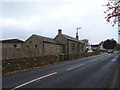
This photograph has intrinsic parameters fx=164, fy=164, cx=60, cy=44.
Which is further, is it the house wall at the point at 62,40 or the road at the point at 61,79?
the house wall at the point at 62,40

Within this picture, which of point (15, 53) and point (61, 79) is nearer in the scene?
point (61, 79)

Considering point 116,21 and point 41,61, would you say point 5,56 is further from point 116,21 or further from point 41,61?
point 116,21

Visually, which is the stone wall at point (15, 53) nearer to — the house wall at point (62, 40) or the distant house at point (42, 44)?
the distant house at point (42, 44)

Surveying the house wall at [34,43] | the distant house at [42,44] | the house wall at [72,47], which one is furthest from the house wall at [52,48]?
the house wall at [72,47]

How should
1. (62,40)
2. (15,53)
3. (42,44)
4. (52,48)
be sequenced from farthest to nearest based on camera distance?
(62,40) → (52,48) → (42,44) → (15,53)

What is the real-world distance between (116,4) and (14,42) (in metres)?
44.5

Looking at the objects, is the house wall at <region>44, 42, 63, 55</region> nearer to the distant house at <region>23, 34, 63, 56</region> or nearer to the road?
the distant house at <region>23, 34, 63, 56</region>

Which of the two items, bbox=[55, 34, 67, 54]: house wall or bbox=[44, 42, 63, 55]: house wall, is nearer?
bbox=[44, 42, 63, 55]: house wall

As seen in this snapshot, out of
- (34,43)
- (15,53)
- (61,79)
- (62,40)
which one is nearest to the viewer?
(61,79)

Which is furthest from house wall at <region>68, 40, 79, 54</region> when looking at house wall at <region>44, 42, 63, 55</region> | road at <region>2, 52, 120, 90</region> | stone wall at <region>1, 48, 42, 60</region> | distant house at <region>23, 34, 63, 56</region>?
road at <region>2, 52, 120, 90</region>

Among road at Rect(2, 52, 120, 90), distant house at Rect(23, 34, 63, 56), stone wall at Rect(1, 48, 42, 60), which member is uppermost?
distant house at Rect(23, 34, 63, 56)

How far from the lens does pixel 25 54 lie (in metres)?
21.4

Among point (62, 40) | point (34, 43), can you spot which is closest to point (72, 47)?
point (62, 40)

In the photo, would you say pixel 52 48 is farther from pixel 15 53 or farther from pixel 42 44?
pixel 15 53
